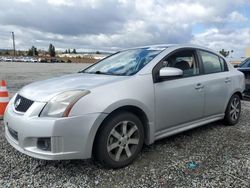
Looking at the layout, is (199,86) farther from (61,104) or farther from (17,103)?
(17,103)

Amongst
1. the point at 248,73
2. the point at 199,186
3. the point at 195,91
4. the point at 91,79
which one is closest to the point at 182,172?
the point at 199,186

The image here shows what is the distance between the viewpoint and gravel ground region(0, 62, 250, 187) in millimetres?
2840

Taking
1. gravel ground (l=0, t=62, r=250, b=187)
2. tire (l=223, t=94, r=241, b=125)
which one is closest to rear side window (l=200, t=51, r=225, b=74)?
tire (l=223, t=94, r=241, b=125)

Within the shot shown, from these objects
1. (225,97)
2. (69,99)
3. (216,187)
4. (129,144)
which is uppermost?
(69,99)

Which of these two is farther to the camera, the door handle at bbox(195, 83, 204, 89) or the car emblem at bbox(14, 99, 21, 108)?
the door handle at bbox(195, 83, 204, 89)

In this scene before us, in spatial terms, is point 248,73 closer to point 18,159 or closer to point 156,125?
point 156,125

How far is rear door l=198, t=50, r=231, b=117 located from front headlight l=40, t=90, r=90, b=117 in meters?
2.29

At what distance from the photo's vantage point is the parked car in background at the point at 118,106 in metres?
2.75

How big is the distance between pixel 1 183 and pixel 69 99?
1192 millimetres

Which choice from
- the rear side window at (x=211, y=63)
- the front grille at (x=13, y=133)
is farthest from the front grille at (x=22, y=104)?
the rear side window at (x=211, y=63)

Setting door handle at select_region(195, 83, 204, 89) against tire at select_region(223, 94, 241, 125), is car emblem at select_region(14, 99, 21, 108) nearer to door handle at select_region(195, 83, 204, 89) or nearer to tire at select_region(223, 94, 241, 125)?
door handle at select_region(195, 83, 204, 89)

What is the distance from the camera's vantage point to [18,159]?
11.1 ft

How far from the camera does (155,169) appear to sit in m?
3.14

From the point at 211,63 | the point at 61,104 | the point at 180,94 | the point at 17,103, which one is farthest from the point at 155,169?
the point at 211,63
